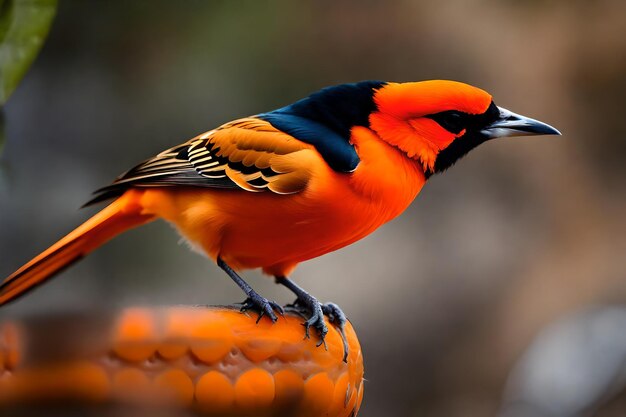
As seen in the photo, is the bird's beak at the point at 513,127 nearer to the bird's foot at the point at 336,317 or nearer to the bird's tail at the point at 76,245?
the bird's foot at the point at 336,317

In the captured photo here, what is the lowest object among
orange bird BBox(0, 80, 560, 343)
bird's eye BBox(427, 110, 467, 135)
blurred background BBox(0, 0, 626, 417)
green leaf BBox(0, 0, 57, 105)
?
blurred background BBox(0, 0, 626, 417)

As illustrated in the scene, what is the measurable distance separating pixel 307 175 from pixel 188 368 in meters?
0.44

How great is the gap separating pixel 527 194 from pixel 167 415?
9.33 ft

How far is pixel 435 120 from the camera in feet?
4.25

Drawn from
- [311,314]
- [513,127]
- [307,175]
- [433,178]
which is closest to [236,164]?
[307,175]

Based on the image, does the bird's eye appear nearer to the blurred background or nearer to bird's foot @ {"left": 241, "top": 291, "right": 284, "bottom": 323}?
bird's foot @ {"left": 241, "top": 291, "right": 284, "bottom": 323}

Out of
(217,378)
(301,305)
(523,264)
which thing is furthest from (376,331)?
(217,378)

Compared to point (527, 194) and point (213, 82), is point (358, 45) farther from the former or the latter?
point (527, 194)

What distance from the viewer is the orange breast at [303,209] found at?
1249 millimetres

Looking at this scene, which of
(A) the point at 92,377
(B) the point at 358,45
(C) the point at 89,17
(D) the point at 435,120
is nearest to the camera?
(A) the point at 92,377

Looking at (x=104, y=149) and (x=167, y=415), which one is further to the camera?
(x=104, y=149)

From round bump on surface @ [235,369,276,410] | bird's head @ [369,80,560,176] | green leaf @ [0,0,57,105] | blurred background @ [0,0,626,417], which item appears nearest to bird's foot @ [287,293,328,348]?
round bump on surface @ [235,369,276,410]

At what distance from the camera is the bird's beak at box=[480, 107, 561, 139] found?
124cm

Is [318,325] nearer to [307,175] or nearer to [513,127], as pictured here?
[307,175]
